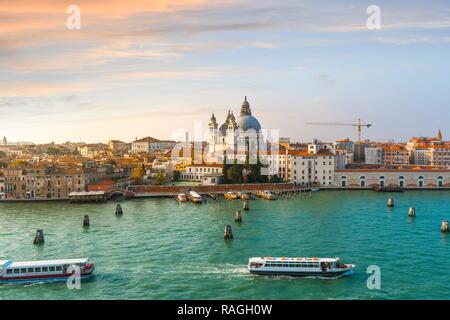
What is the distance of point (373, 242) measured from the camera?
7691mm

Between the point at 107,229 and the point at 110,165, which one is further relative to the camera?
the point at 110,165

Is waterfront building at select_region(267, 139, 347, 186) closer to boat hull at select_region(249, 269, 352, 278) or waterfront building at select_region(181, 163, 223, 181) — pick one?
waterfront building at select_region(181, 163, 223, 181)

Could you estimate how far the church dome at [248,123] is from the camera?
72.0 feet

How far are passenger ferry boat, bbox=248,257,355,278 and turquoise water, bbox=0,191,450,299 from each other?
0.11m

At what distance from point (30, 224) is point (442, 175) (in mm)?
14314

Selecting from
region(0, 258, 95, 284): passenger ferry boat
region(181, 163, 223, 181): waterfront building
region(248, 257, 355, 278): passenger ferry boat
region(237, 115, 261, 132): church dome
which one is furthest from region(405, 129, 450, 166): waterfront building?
region(0, 258, 95, 284): passenger ferry boat

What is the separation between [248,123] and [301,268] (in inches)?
646

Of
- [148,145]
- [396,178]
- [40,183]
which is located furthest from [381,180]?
[148,145]

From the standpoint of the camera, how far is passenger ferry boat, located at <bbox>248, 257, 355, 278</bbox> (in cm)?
594

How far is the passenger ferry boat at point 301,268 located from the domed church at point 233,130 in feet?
49.0

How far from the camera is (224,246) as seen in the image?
24.6 feet

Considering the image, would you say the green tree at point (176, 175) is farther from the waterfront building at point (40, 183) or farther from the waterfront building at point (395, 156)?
the waterfront building at point (395, 156)

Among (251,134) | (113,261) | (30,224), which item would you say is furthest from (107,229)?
(251,134)
